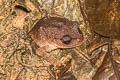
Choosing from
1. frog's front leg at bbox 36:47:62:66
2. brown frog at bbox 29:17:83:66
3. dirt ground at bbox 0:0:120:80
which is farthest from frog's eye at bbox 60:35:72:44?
dirt ground at bbox 0:0:120:80

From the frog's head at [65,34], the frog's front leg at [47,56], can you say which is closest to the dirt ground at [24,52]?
the frog's front leg at [47,56]

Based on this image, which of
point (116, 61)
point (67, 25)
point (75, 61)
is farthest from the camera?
point (75, 61)

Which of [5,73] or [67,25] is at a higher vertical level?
[67,25]

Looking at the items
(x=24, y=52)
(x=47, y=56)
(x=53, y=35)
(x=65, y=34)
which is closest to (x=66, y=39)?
(x=65, y=34)

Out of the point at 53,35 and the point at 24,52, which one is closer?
the point at 53,35

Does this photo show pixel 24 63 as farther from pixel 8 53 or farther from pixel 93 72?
pixel 93 72

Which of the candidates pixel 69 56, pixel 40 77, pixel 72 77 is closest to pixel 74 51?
pixel 69 56

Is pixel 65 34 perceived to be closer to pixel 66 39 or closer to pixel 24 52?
pixel 66 39

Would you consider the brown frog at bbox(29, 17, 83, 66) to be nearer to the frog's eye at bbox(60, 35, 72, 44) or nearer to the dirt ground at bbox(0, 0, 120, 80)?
the frog's eye at bbox(60, 35, 72, 44)

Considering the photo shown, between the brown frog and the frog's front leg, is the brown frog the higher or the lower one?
the higher one
